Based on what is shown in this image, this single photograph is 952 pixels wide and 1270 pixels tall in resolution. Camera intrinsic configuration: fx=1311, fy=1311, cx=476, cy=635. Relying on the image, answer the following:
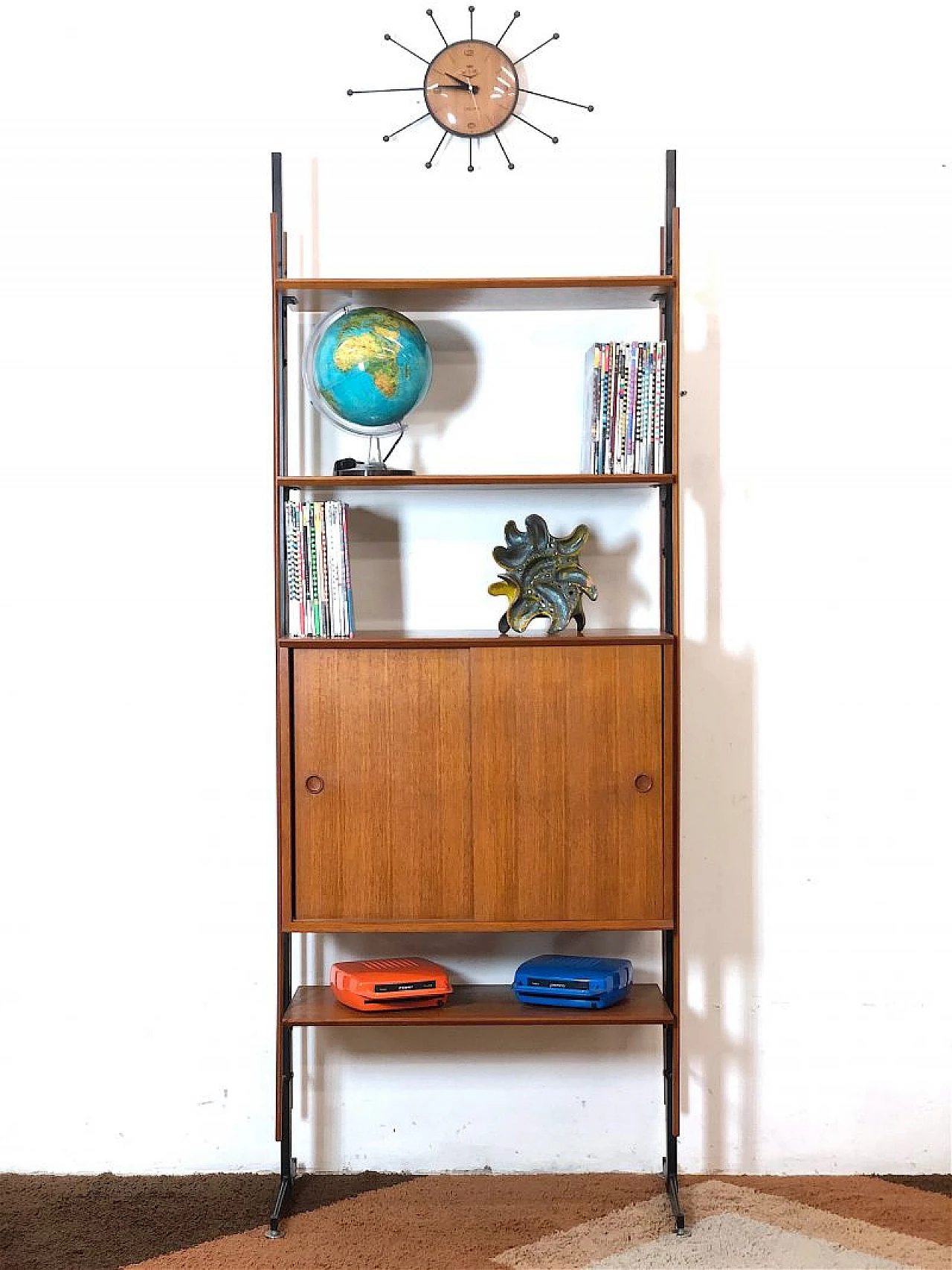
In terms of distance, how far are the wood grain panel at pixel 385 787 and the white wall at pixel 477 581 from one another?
0.33 m

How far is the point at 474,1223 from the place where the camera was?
2.53m

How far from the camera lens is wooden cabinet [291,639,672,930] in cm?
247

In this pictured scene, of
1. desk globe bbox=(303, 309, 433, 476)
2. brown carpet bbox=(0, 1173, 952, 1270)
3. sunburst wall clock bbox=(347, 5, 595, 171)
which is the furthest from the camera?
sunburst wall clock bbox=(347, 5, 595, 171)

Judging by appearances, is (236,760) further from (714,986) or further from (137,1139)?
(714,986)

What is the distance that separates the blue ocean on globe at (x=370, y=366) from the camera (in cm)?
247

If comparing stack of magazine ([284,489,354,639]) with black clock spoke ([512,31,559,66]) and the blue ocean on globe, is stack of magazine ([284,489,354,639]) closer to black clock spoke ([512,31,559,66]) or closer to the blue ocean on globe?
the blue ocean on globe

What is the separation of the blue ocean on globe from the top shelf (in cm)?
6

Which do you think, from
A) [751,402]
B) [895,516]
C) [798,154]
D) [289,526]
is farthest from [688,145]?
[289,526]

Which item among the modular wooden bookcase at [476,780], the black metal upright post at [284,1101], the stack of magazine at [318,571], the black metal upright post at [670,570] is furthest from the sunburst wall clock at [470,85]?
the black metal upright post at [284,1101]

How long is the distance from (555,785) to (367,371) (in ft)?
2.81

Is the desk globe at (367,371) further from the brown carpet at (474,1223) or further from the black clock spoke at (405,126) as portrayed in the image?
the brown carpet at (474,1223)

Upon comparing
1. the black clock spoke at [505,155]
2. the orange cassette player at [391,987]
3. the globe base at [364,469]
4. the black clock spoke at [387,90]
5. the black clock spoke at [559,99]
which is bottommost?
the orange cassette player at [391,987]

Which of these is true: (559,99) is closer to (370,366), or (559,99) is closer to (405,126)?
(405,126)

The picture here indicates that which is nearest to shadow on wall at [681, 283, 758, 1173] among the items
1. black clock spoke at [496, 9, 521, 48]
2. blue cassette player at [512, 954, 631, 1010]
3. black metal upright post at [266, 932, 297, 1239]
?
blue cassette player at [512, 954, 631, 1010]
